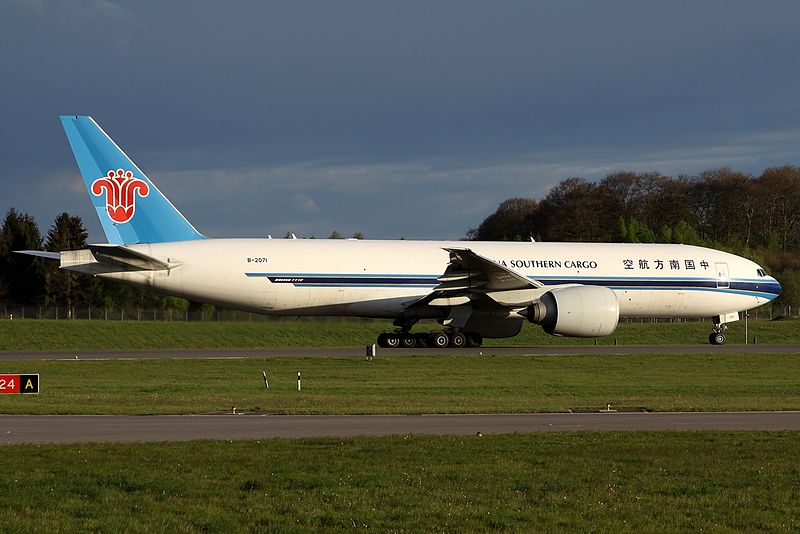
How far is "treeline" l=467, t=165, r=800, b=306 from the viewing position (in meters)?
95.8

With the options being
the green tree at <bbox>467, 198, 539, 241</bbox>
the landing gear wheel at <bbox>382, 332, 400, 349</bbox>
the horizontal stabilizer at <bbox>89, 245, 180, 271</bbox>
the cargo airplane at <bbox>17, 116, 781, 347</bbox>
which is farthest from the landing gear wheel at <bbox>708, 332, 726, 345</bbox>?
the green tree at <bbox>467, 198, 539, 241</bbox>

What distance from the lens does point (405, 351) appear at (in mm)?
36875

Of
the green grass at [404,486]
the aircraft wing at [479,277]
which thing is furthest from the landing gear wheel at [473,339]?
the green grass at [404,486]

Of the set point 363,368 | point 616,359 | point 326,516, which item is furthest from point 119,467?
point 616,359

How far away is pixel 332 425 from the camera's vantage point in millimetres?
16156

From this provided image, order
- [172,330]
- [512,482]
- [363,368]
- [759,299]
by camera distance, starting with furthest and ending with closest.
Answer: [172,330]
[759,299]
[363,368]
[512,482]

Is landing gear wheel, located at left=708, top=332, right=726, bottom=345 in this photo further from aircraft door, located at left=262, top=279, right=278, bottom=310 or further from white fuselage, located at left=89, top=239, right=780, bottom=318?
aircraft door, located at left=262, top=279, right=278, bottom=310

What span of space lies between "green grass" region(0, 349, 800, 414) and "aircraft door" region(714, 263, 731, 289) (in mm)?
5692

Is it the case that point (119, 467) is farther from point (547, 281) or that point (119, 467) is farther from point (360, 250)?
point (547, 281)

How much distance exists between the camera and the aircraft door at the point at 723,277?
4216cm

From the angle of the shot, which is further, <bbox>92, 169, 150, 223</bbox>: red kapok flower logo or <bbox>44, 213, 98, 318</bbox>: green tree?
<bbox>44, 213, 98, 318</bbox>: green tree

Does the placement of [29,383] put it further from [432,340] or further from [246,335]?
[246,335]

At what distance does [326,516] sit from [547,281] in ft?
101

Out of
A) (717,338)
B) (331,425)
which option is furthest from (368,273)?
(331,425)
